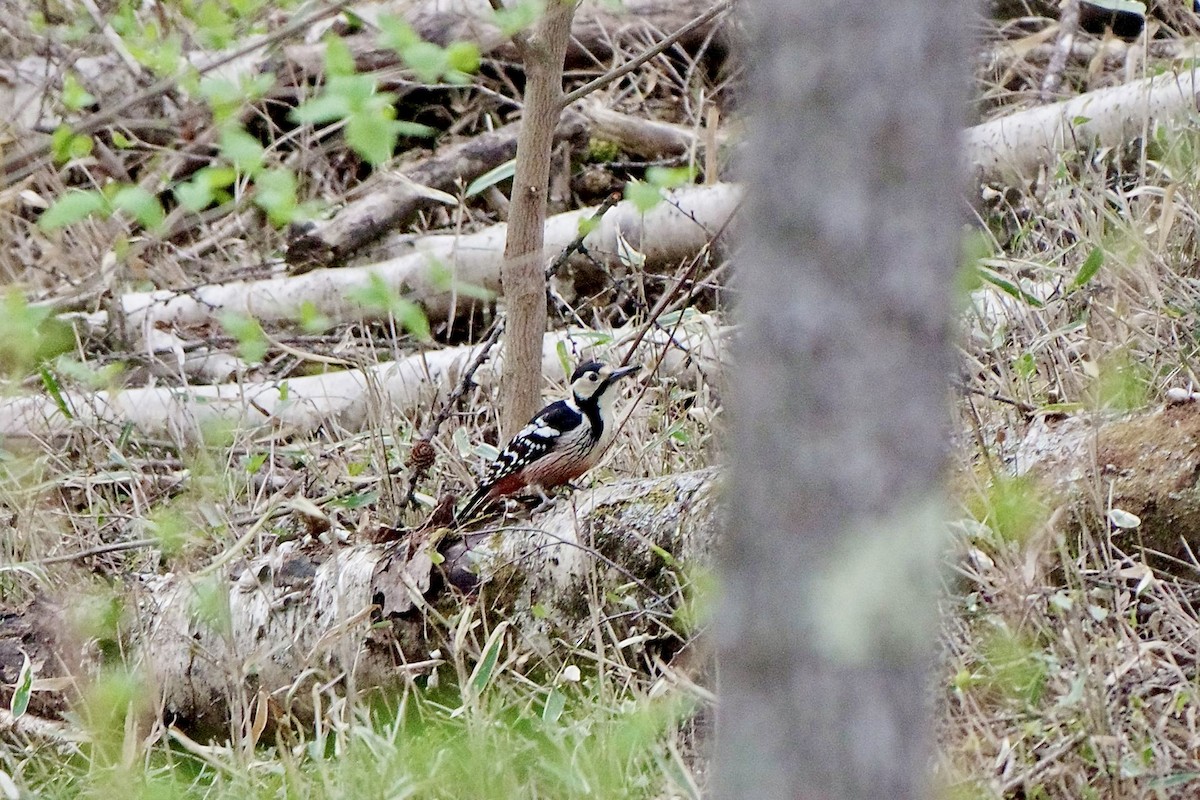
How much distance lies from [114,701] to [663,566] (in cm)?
143

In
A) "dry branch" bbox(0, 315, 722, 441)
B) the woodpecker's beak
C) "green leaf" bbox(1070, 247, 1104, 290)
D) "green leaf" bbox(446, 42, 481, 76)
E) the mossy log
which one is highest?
"green leaf" bbox(446, 42, 481, 76)

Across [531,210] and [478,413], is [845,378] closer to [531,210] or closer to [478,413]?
[531,210]

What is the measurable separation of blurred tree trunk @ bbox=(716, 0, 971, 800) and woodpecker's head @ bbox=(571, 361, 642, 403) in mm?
3418

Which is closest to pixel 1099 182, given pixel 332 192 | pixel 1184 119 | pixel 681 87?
pixel 1184 119

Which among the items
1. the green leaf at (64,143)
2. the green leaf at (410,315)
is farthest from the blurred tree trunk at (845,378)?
the green leaf at (64,143)

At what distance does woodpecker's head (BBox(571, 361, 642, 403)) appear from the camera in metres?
4.74

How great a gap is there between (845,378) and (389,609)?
2.65 metres

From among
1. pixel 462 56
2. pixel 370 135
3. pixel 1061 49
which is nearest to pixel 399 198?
pixel 1061 49

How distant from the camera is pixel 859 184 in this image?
4.02 feet

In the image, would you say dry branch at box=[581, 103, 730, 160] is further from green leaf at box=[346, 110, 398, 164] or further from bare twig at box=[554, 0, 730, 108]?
green leaf at box=[346, 110, 398, 164]

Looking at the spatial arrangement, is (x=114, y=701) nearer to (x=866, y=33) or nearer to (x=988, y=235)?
(x=866, y=33)

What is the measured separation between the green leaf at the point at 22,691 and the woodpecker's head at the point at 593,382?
2.04 metres

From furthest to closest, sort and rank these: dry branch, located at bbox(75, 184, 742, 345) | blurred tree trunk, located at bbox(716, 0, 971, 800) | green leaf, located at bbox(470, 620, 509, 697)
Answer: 1. dry branch, located at bbox(75, 184, 742, 345)
2. green leaf, located at bbox(470, 620, 509, 697)
3. blurred tree trunk, located at bbox(716, 0, 971, 800)

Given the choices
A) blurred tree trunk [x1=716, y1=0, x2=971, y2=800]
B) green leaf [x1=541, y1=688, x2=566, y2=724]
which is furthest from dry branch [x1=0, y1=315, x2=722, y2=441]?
blurred tree trunk [x1=716, y1=0, x2=971, y2=800]
